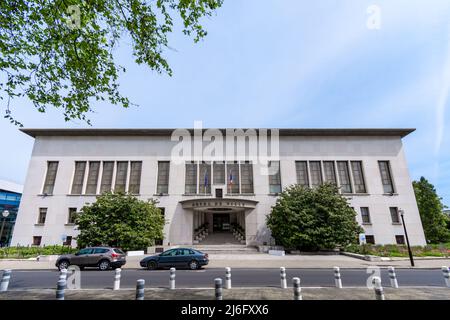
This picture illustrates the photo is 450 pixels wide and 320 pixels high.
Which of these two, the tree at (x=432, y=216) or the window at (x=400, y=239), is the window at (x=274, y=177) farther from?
the tree at (x=432, y=216)

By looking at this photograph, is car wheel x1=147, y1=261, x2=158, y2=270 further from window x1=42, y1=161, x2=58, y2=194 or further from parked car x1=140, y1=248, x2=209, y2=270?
window x1=42, y1=161, x2=58, y2=194

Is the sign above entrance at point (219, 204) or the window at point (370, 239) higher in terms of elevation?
the sign above entrance at point (219, 204)

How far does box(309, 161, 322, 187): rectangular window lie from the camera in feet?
94.5

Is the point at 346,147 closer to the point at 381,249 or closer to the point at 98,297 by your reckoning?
the point at 381,249

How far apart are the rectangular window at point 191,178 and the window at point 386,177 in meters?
25.4

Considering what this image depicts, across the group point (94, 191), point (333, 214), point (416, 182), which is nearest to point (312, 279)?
point (333, 214)

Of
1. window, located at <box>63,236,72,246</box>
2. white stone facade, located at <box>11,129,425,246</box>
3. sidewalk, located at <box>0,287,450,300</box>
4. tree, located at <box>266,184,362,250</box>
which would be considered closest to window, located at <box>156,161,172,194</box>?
white stone facade, located at <box>11,129,425,246</box>

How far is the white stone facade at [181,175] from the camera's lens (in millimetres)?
26297

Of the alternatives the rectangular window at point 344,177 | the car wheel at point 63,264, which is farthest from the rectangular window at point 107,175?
the rectangular window at point 344,177

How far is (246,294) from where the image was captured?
762 centimetres

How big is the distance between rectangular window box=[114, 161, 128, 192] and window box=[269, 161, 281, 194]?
770 inches

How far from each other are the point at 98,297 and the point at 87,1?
9.68 m

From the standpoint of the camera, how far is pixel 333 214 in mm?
21312

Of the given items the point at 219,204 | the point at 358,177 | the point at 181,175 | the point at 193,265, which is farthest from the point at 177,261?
the point at 358,177
